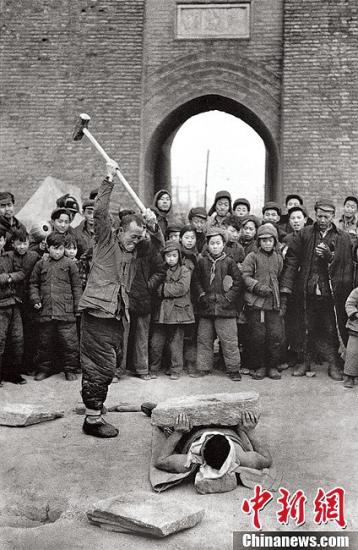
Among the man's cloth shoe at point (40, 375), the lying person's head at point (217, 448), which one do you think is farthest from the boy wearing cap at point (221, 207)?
the lying person's head at point (217, 448)

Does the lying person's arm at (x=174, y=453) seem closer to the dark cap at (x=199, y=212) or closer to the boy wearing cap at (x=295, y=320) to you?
the boy wearing cap at (x=295, y=320)

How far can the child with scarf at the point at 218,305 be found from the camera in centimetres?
650

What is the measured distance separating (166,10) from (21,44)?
7.96ft

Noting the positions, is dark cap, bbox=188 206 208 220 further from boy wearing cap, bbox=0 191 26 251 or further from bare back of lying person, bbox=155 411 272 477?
bare back of lying person, bbox=155 411 272 477

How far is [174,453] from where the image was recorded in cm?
425

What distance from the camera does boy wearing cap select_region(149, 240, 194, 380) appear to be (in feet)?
21.4

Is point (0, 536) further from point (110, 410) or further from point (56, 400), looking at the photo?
point (56, 400)

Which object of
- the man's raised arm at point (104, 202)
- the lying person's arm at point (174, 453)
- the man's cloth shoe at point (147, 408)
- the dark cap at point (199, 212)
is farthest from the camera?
the dark cap at point (199, 212)

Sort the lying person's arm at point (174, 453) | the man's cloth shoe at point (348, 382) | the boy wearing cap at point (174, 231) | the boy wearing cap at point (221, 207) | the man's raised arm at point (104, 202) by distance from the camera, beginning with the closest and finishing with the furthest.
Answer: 1. the lying person's arm at point (174, 453)
2. the man's raised arm at point (104, 202)
3. the man's cloth shoe at point (348, 382)
4. the boy wearing cap at point (174, 231)
5. the boy wearing cap at point (221, 207)

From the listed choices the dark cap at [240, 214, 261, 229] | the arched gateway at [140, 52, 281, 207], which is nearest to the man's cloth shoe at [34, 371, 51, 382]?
the dark cap at [240, 214, 261, 229]

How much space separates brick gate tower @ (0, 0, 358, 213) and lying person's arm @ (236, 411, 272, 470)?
635 cm

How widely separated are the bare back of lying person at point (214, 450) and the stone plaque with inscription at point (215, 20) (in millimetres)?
7715

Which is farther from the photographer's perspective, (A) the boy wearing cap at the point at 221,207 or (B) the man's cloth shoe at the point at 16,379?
(A) the boy wearing cap at the point at 221,207

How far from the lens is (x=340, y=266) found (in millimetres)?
6461
